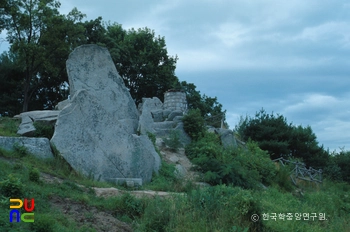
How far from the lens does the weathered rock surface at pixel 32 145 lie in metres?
9.89

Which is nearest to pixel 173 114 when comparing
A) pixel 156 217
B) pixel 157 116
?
pixel 157 116

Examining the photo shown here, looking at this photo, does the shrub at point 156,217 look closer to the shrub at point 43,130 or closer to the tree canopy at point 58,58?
the shrub at point 43,130

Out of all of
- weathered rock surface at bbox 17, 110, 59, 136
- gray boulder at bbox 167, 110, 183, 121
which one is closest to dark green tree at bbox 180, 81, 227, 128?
gray boulder at bbox 167, 110, 183, 121

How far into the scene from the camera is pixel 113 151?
10.8m

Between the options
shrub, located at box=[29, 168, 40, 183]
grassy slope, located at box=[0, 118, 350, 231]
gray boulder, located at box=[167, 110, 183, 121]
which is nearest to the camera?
grassy slope, located at box=[0, 118, 350, 231]

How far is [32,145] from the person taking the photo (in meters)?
10.1

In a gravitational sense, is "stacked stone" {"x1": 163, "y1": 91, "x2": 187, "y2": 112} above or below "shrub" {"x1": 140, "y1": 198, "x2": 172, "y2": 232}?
above

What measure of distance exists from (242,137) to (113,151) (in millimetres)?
17676

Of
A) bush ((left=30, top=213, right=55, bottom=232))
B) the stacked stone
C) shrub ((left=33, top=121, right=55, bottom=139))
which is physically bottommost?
bush ((left=30, top=213, right=55, bottom=232))

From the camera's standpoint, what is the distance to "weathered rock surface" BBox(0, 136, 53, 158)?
9.89 metres
